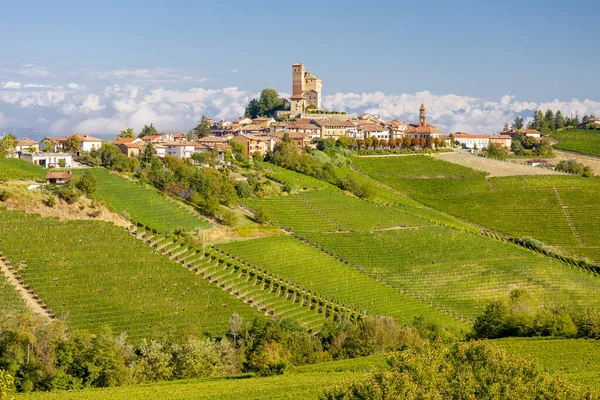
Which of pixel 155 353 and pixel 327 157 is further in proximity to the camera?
pixel 327 157

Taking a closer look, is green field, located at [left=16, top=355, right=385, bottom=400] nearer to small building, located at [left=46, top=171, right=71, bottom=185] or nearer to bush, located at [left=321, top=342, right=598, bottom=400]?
bush, located at [left=321, top=342, right=598, bottom=400]

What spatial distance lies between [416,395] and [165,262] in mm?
27078

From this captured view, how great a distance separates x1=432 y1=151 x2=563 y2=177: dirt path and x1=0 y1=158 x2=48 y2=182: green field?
54686 mm

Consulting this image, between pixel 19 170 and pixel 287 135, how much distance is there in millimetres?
47198

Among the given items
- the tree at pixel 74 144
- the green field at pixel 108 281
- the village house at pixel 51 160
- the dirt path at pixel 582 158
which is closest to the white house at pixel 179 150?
the tree at pixel 74 144

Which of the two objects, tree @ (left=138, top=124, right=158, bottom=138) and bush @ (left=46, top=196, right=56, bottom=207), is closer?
bush @ (left=46, top=196, right=56, bottom=207)

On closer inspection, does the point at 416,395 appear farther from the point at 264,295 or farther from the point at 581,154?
the point at 581,154

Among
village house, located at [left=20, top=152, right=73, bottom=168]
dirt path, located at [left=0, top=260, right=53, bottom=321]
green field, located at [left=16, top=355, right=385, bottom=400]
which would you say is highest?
village house, located at [left=20, top=152, right=73, bottom=168]

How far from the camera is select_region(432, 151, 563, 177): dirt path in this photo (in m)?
99.7

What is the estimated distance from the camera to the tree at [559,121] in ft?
495

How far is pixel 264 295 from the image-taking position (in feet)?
159

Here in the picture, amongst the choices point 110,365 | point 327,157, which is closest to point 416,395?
point 110,365

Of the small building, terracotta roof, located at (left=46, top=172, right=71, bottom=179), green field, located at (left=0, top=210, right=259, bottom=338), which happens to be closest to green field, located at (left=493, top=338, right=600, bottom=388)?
green field, located at (left=0, top=210, right=259, bottom=338)

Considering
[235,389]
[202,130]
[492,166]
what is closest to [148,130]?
[202,130]
